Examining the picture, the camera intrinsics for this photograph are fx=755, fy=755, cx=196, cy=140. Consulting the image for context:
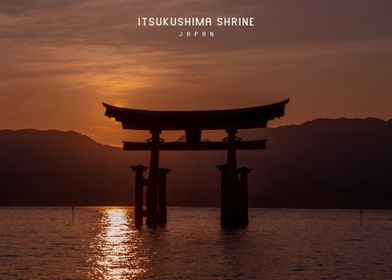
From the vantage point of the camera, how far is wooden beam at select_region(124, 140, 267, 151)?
4516cm

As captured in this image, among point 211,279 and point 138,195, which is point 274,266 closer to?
point 211,279

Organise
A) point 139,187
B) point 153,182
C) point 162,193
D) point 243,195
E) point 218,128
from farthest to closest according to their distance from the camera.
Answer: point 162,193 < point 139,187 < point 153,182 < point 243,195 < point 218,128

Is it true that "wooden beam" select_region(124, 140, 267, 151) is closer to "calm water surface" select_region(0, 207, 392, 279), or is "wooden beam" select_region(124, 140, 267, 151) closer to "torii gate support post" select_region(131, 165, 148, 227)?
"torii gate support post" select_region(131, 165, 148, 227)

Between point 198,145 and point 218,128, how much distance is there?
164 centimetres

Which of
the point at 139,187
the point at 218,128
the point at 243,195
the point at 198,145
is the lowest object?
the point at 243,195

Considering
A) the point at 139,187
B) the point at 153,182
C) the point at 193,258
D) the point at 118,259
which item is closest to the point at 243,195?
the point at 153,182

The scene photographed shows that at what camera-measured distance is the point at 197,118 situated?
4522 cm

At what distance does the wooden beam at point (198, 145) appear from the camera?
45156 mm

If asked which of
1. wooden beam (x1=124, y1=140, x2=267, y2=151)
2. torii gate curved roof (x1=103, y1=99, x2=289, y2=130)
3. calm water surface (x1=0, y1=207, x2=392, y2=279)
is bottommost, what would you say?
calm water surface (x1=0, y1=207, x2=392, y2=279)

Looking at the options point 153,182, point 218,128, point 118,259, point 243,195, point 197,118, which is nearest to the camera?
point 118,259

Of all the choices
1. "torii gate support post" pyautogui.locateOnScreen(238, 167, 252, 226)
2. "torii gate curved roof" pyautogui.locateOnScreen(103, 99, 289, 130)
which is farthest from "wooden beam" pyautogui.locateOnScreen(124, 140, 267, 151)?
"torii gate support post" pyautogui.locateOnScreen(238, 167, 252, 226)

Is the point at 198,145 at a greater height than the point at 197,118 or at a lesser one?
lesser

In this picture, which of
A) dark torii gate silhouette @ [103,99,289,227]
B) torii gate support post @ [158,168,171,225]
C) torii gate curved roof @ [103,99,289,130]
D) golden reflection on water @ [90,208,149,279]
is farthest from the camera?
torii gate support post @ [158,168,171,225]

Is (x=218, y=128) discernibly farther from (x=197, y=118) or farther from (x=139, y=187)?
(x=139, y=187)
